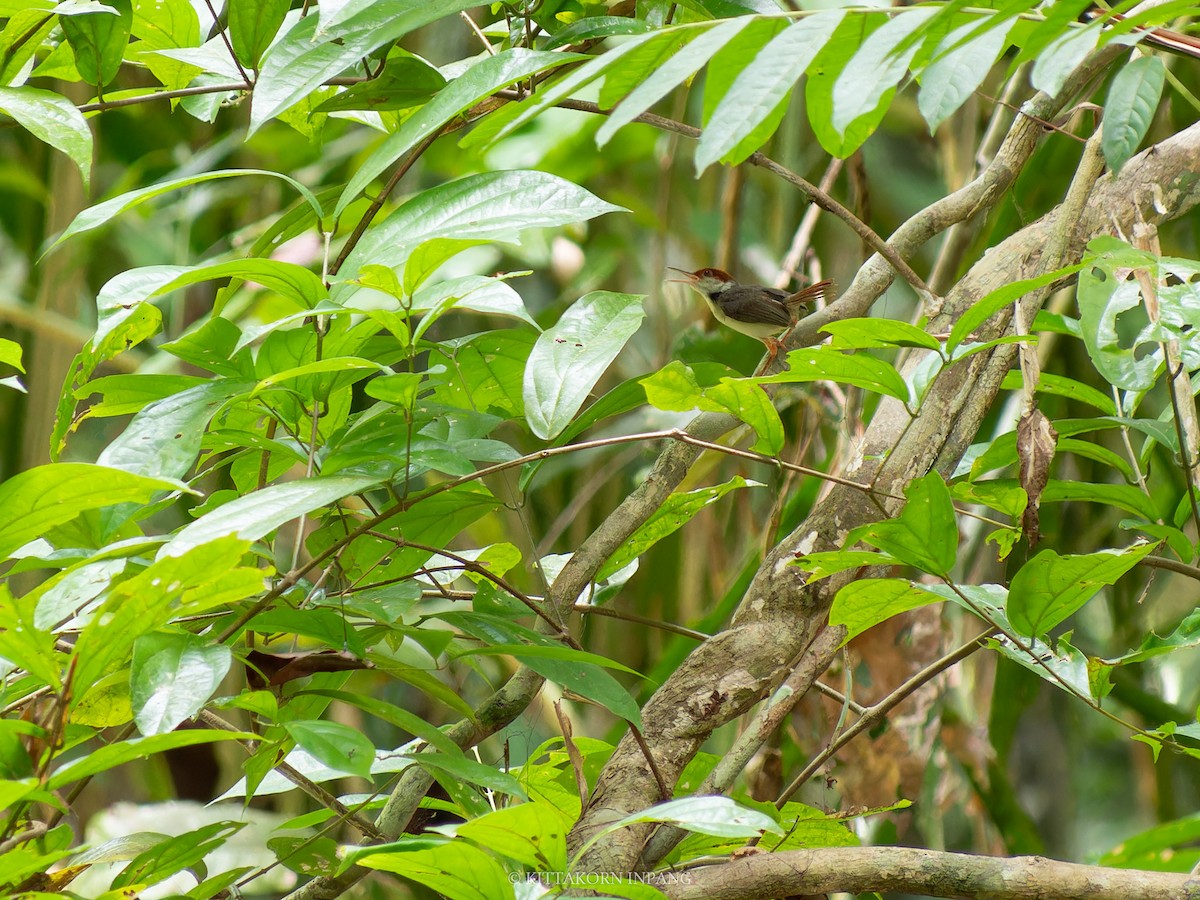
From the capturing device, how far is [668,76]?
2.46 ft

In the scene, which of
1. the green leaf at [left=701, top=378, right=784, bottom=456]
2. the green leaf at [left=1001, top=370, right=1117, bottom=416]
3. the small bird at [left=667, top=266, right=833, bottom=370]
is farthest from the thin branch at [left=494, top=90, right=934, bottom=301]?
the small bird at [left=667, top=266, right=833, bottom=370]

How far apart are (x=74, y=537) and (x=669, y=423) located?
2.24 metres

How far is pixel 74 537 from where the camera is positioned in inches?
43.2

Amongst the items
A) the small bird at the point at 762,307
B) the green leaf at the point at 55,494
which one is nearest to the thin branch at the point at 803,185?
the green leaf at the point at 55,494

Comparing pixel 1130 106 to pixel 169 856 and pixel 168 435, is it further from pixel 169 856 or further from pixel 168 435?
pixel 169 856

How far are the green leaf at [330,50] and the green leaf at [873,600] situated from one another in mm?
642

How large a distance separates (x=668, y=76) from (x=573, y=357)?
0.35m

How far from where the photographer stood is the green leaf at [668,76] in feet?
2.30

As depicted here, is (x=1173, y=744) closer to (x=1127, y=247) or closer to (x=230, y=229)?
(x=1127, y=247)

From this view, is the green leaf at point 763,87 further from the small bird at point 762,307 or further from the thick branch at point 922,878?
the small bird at point 762,307

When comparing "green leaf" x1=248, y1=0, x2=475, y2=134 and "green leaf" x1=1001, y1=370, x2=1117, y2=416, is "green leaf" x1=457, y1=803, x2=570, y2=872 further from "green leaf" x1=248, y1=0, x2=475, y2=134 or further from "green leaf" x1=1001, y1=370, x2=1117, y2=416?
"green leaf" x1=1001, y1=370, x2=1117, y2=416

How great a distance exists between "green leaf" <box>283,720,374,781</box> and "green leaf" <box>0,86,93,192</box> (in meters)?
0.56

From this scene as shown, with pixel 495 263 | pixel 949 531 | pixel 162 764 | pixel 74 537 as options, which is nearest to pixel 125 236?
pixel 495 263

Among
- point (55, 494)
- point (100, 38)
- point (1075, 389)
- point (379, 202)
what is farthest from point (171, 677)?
point (1075, 389)
